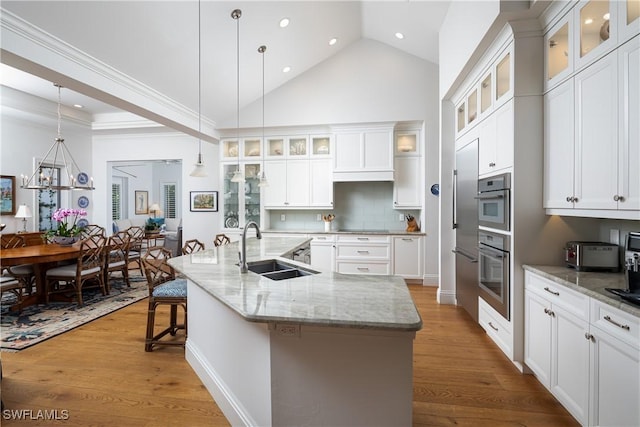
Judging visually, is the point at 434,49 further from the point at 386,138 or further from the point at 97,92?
the point at 97,92

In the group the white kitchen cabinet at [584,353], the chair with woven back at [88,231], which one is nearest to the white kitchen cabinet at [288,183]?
the chair with woven back at [88,231]

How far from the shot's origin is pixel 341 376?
4.72 feet

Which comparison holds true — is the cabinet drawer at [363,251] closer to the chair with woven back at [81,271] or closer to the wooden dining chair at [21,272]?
the chair with woven back at [81,271]

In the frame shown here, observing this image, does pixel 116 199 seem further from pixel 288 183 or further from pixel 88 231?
pixel 288 183

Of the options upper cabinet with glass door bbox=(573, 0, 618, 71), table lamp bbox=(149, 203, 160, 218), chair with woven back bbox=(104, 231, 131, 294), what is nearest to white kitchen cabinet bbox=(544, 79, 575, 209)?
upper cabinet with glass door bbox=(573, 0, 618, 71)

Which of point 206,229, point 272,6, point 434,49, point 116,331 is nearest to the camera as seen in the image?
point 116,331

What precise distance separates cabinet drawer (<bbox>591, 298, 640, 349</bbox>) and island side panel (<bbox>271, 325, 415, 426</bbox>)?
0.98 m

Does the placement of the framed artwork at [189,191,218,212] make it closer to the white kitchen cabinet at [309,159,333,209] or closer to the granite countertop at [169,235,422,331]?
the white kitchen cabinet at [309,159,333,209]

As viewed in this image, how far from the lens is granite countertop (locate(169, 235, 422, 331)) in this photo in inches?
50.4

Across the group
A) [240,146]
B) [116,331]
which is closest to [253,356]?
[116,331]

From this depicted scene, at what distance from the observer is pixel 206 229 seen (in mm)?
6332

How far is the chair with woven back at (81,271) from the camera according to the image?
399 centimetres

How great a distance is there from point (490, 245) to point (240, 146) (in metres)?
4.51

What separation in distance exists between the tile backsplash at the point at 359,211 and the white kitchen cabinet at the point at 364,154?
1.65 feet
